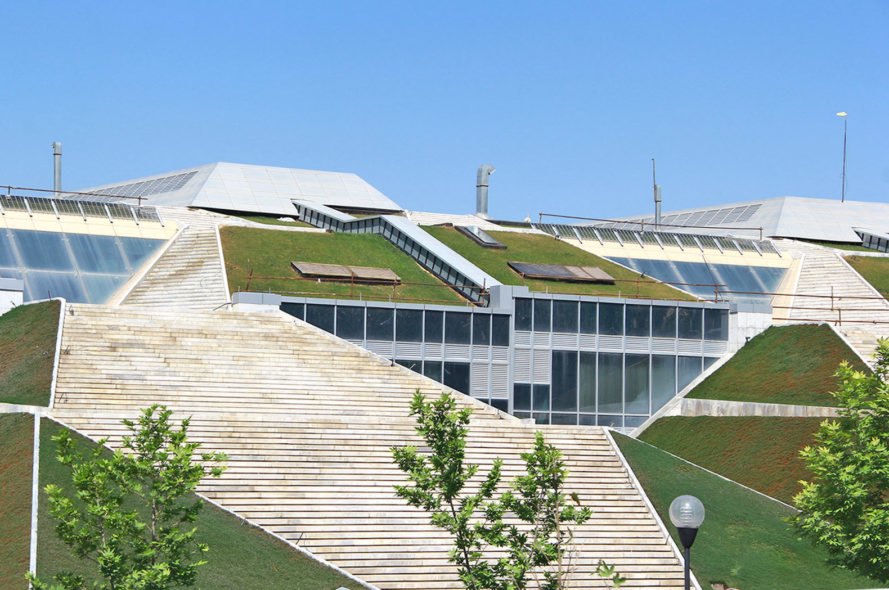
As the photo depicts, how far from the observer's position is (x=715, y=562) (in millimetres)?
37000

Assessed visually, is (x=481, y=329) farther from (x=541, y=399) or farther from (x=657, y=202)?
(x=657, y=202)

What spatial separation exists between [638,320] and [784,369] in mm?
6074

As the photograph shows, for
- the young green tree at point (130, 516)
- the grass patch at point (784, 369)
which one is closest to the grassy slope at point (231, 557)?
the young green tree at point (130, 516)

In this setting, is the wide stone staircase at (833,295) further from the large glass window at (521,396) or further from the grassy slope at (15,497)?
the grassy slope at (15,497)

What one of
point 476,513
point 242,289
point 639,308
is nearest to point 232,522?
point 476,513

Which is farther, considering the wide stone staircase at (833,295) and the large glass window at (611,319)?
the wide stone staircase at (833,295)

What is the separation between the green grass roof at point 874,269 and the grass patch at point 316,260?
72.2 feet

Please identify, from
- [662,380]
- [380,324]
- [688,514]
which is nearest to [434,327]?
[380,324]

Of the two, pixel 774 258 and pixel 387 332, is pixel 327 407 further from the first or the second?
pixel 774 258

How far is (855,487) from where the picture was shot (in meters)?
31.4

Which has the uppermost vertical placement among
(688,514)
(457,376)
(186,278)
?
(186,278)

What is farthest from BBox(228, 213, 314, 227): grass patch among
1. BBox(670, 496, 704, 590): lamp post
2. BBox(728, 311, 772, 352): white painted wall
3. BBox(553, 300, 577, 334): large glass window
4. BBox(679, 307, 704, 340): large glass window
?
BBox(670, 496, 704, 590): lamp post

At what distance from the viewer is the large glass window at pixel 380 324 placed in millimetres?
51219

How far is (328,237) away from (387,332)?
1326 centimetres
